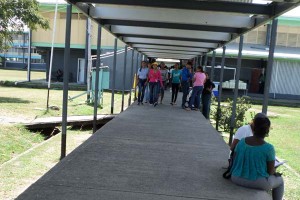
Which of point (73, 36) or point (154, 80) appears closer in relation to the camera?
point (154, 80)

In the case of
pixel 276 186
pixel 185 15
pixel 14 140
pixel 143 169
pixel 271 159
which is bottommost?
pixel 14 140

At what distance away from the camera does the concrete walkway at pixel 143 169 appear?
4.53 meters

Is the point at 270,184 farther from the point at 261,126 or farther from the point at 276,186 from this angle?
the point at 261,126

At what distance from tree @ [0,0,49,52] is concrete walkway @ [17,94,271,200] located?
1281 cm

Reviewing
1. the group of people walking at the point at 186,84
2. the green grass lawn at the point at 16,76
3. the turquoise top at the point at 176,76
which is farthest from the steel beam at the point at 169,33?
the green grass lawn at the point at 16,76

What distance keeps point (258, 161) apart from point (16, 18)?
17.9 meters

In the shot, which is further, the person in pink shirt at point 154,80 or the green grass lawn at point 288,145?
the person in pink shirt at point 154,80

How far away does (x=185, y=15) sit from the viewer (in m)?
7.48

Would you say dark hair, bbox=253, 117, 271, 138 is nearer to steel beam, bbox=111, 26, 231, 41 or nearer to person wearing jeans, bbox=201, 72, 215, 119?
steel beam, bbox=111, 26, 231, 41

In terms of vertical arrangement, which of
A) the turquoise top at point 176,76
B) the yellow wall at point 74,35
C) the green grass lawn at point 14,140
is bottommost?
the green grass lawn at point 14,140

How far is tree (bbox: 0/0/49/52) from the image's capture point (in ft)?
63.4

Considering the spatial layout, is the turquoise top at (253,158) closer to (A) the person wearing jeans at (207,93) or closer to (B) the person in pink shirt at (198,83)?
(B) the person in pink shirt at (198,83)

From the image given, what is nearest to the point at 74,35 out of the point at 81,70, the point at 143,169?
the point at 81,70

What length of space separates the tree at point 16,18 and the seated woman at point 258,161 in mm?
16781
